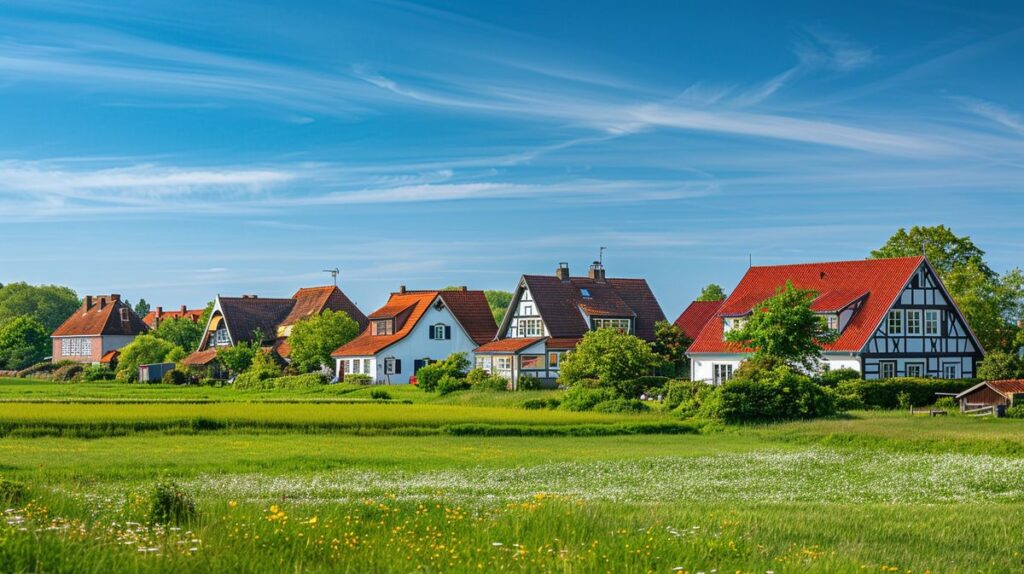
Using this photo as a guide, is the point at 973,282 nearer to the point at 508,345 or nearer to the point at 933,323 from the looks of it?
the point at 933,323

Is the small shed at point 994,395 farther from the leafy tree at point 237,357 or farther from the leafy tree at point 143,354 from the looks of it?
the leafy tree at point 143,354

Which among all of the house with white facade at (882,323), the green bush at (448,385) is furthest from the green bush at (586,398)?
the green bush at (448,385)

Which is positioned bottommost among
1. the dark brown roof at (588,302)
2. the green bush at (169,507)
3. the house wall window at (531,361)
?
the green bush at (169,507)

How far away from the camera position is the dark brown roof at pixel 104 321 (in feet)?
425

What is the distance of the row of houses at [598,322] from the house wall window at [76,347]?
8018 mm

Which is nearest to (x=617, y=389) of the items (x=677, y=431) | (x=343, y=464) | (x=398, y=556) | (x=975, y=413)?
(x=677, y=431)

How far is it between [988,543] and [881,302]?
5258 centimetres

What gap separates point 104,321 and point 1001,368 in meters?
100.0

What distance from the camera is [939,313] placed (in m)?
68.2

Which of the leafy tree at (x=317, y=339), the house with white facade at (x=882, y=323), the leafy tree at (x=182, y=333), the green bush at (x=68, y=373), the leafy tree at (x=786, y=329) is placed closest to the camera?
the leafy tree at (x=786, y=329)

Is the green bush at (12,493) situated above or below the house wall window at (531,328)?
below

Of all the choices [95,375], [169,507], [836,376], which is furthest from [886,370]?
[95,375]

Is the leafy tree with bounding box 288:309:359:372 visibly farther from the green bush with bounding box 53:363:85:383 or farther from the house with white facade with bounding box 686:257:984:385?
the house with white facade with bounding box 686:257:984:385

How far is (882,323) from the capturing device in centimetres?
6550
